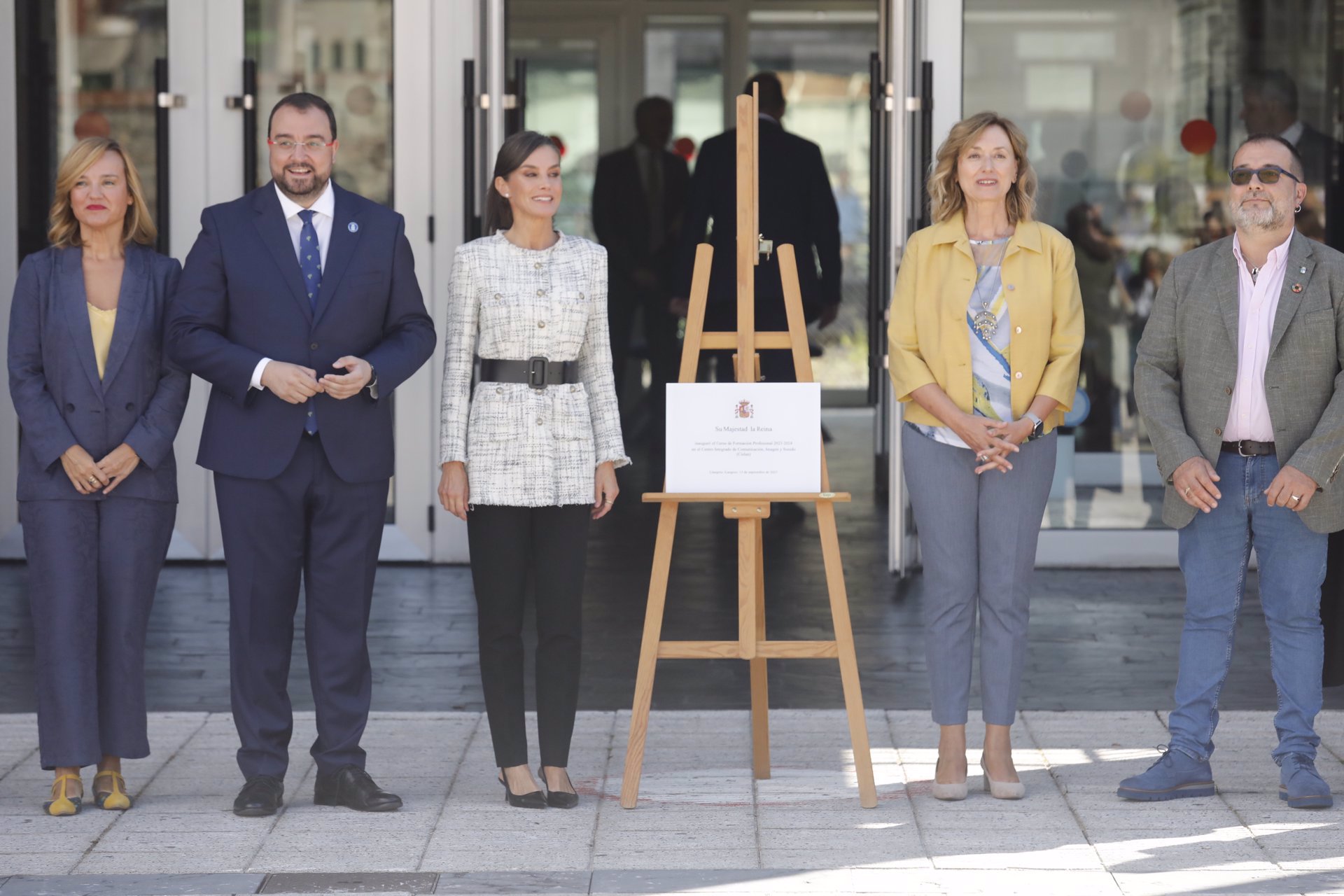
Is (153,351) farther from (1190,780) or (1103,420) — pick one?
(1103,420)

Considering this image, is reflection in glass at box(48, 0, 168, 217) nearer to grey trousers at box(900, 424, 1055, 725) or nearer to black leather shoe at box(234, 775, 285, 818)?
black leather shoe at box(234, 775, 285, 818)

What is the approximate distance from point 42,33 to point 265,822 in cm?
474

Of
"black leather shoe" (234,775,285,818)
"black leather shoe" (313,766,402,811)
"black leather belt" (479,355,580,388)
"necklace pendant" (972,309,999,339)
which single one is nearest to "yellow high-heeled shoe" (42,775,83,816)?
"black leather shoe" (234,775,285,818)

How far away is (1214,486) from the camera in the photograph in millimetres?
4457

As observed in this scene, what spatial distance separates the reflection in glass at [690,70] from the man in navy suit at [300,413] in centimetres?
1004

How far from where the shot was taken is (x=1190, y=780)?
4.57 m

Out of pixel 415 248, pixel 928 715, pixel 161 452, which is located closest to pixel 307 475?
pixel 161 452

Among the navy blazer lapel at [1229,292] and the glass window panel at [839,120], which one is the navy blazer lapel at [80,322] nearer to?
the navy blazer lapel at [1229,292]

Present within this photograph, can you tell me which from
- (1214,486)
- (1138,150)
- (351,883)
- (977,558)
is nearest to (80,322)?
(351,883)

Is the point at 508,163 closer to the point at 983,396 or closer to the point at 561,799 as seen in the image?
the point at 983,396

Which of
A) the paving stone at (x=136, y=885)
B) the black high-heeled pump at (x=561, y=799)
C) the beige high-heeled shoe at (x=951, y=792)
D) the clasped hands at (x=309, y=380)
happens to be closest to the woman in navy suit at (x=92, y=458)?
the clasped hands at (x=309, y=380)

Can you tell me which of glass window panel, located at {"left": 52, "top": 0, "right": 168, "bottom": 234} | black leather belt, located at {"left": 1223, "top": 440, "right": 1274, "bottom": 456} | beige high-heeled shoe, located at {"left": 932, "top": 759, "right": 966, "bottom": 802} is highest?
glass window panel, located at {"left": 52, "top": 0, "right": 168, "bottom": 234}

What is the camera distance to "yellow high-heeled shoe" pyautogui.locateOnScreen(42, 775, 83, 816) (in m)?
4.48

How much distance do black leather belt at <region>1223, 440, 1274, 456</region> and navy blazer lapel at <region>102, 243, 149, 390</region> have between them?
2.70 m
